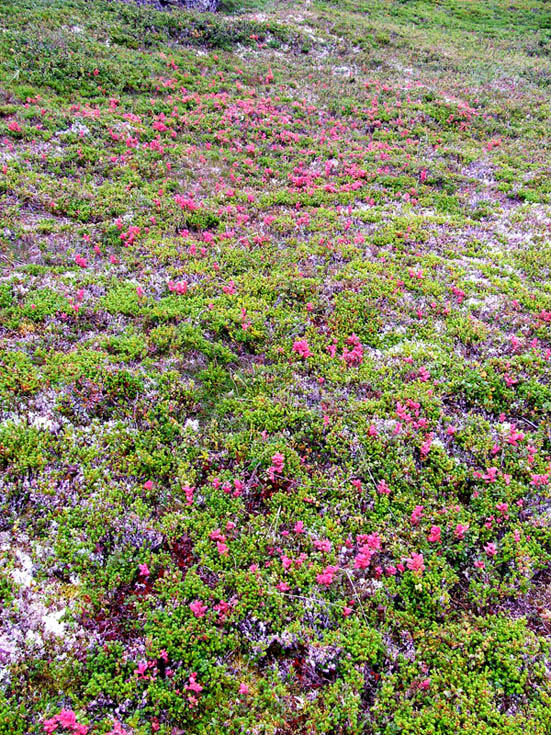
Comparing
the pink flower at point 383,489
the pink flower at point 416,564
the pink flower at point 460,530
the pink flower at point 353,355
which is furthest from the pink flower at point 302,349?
the pink flower at point 416,564

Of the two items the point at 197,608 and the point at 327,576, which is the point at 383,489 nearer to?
the point at 327,576

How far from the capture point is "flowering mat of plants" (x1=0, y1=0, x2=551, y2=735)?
17.9 ft

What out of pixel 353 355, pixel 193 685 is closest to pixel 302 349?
pixel 353 355

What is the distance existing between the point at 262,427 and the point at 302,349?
2.19 meters

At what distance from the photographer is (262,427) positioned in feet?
26.9

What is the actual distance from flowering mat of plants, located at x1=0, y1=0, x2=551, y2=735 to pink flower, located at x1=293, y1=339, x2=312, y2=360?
33 mm

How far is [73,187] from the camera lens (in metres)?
13.5

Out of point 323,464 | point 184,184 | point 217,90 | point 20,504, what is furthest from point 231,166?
point 20,504

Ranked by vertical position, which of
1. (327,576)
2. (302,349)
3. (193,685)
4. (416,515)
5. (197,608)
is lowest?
(193,685)

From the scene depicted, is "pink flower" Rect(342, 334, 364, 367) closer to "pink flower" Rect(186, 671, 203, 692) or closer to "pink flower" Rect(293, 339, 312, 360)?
"pink flower" Rect(293, 339, 312, 360)

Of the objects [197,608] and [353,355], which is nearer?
Result: [197,608]

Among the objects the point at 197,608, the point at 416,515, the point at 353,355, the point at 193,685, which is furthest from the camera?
the point at 353,355

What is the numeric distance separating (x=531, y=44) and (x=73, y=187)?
36.6 m

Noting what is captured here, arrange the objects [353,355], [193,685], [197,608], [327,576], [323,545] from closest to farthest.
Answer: [193,685]
[197,608]
[327,576]
[323,545]
[353,355]
